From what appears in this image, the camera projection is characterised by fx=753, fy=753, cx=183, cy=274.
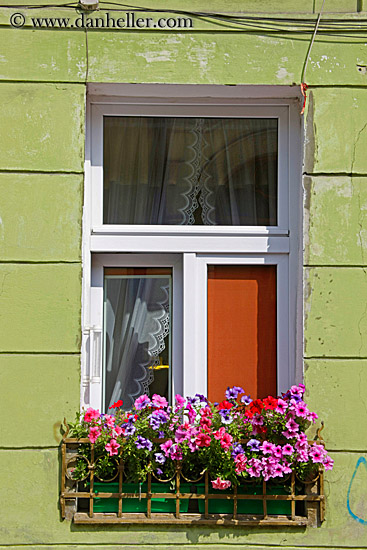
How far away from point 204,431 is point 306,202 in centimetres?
118

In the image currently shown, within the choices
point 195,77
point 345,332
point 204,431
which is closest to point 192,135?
point 195,77

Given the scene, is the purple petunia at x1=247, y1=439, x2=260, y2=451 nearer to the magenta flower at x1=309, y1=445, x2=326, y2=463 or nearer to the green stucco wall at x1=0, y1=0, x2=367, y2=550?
the magenta flower at x1=309, y1=445, x2=326, y2=463

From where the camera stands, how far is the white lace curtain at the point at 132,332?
147 inches

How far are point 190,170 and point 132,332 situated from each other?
87 centimetres

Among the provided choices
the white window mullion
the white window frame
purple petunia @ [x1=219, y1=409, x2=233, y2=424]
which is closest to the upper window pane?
the white window frame

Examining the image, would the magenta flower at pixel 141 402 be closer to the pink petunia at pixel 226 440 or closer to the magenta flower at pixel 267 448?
the pink petunia at pixel 226 440

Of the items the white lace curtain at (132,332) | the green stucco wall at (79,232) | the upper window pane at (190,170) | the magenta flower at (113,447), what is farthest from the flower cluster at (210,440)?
the upper window pane at (190,170)

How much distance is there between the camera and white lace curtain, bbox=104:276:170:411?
12.2 ft

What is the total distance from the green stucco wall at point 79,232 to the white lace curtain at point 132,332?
11.6 inches

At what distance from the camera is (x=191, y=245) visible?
147 inches

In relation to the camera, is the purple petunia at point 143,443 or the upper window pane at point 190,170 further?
the upper window pane at point 190,170

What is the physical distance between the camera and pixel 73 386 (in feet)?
11.4

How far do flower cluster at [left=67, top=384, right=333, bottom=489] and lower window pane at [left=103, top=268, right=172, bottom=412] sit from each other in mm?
263

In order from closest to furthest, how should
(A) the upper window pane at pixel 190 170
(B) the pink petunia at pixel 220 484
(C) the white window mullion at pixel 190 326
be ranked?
(B) the pink petunia at pixel 220 484 < (C) the white window mullion at pixel 190 326 < (A) the upper window pane at pixel 190 170
